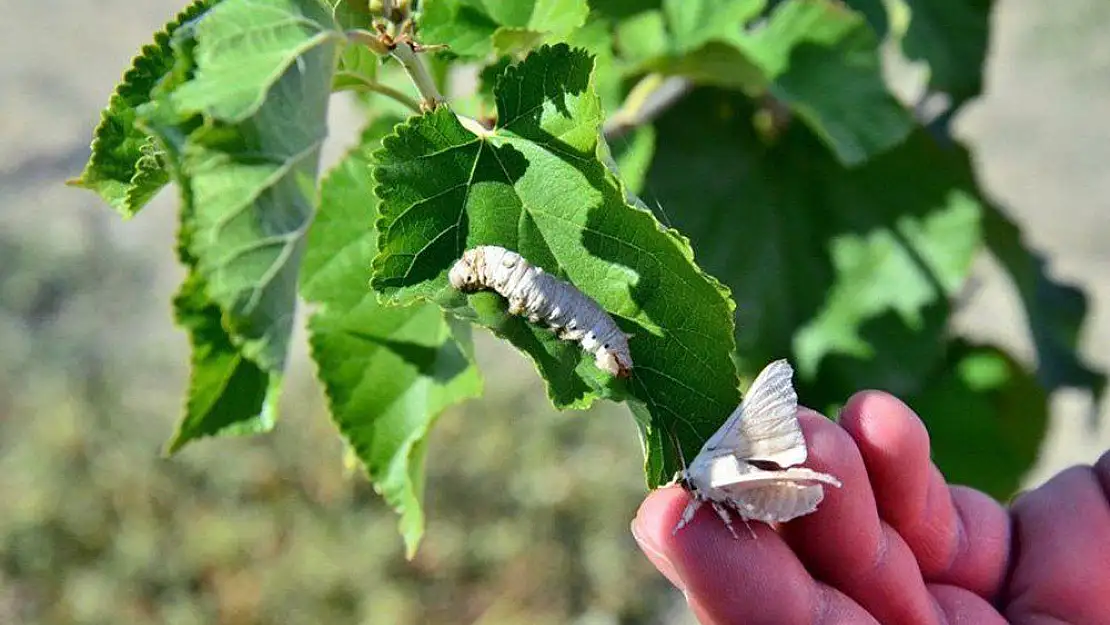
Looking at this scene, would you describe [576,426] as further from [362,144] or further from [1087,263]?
[362,144]

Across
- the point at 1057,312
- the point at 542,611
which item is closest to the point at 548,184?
the point at 1057,312

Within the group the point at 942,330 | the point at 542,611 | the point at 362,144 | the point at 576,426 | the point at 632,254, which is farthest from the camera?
the point at 576,426

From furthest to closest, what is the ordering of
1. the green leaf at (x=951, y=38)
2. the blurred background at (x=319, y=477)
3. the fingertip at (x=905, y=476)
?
1. the blurred background at (x=319, y=477)
2. the green leaf at (x=951, y=38)
3. the fingertip at (x=905, y=476)

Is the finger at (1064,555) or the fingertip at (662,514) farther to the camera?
the finger at (1064,555)

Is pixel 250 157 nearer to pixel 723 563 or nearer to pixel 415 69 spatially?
pixel 415 69

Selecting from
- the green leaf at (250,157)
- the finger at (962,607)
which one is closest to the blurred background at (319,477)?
the finger at (962,607)

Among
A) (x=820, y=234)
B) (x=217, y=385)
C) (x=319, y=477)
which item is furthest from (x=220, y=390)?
(x=319, y=477)

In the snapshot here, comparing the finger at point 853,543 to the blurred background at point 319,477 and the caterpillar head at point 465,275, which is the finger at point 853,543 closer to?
the caterpillar head at point 465,275
